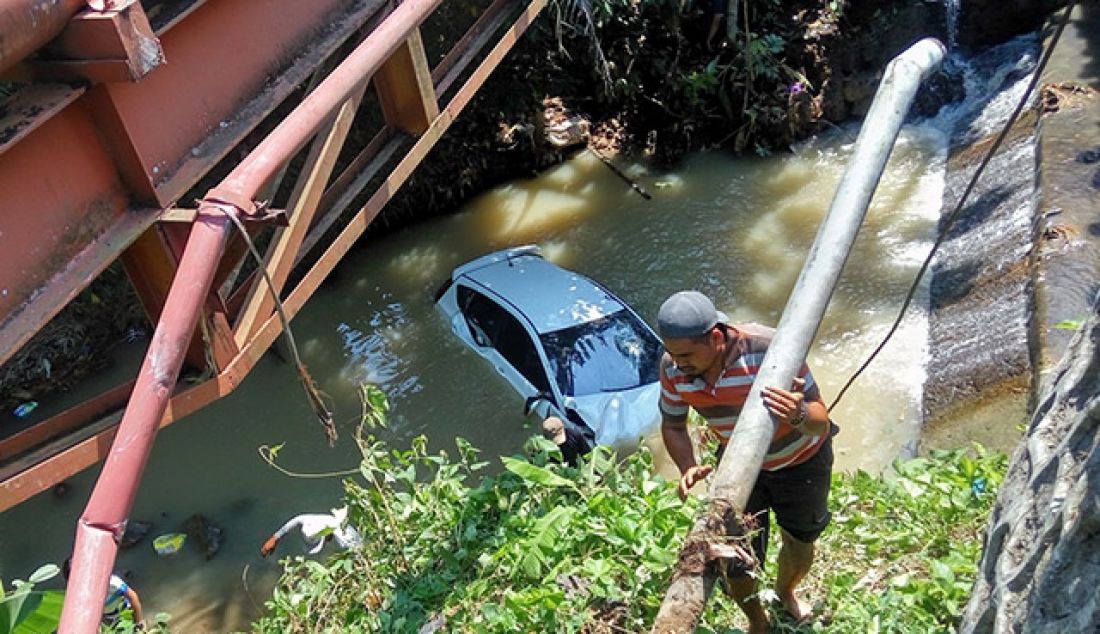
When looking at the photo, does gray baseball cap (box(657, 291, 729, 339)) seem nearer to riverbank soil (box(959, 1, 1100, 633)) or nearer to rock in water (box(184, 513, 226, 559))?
riverbank soil (box(959, 1, 1100, 633))

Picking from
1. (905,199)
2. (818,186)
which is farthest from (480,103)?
(905,199)

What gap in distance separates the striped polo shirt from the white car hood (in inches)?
144

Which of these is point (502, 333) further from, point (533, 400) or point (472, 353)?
point (533, 400)

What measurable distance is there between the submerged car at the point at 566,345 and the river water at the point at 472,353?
0.48 m

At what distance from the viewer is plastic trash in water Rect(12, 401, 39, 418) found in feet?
30.3

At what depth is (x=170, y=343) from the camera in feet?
9.55

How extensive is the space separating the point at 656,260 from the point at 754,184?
1883mm

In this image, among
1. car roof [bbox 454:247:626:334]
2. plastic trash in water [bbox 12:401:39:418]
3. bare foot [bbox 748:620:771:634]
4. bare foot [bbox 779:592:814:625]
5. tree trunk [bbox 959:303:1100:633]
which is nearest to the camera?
tree trunk [bbox 959:303:1100:633]

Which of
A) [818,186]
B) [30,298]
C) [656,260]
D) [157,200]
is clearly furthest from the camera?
[818,186]

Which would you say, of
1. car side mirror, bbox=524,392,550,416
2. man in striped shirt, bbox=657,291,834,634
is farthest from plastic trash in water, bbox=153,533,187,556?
man in striped shirt, bbox=657,291,834,634

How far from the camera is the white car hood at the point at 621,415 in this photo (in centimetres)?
748

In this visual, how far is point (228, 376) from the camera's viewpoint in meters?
4.05

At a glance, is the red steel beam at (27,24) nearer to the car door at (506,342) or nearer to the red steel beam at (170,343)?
the red steel beam at (170,343)

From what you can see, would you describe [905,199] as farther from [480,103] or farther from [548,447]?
[548,447]
